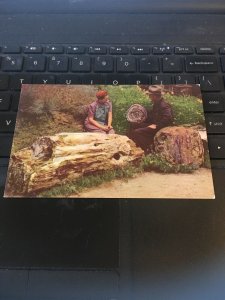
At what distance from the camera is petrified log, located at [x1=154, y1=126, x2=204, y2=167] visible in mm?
556

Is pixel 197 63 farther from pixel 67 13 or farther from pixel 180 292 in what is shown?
pixel 180 292

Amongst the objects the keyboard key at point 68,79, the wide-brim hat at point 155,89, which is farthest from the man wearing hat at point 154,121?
the keyboard key at point 68,79

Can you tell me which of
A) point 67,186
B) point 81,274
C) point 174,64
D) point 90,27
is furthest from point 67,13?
point 81,274

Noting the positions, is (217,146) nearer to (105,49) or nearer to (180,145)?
(180,145)

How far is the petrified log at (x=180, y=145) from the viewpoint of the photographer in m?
0.56

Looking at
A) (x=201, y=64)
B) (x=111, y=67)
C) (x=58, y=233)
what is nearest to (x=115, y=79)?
(x=111, y=67)

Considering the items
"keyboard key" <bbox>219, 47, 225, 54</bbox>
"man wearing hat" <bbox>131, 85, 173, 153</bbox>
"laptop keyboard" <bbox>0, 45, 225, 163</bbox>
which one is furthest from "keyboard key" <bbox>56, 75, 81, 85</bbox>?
"keyboard key" <bbox>219, 47, 225, 54</bbox>

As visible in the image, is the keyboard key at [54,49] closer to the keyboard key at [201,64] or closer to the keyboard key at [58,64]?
the keyboard key at [58,64]

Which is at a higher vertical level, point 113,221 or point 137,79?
point 137,79

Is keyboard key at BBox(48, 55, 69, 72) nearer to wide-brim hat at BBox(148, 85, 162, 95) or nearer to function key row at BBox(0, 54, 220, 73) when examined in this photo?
function key row at BBox(0, 54, 220, 73)

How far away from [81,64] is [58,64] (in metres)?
0.03

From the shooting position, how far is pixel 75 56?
0.63 m

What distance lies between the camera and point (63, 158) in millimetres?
552

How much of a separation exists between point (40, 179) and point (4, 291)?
14 cm
